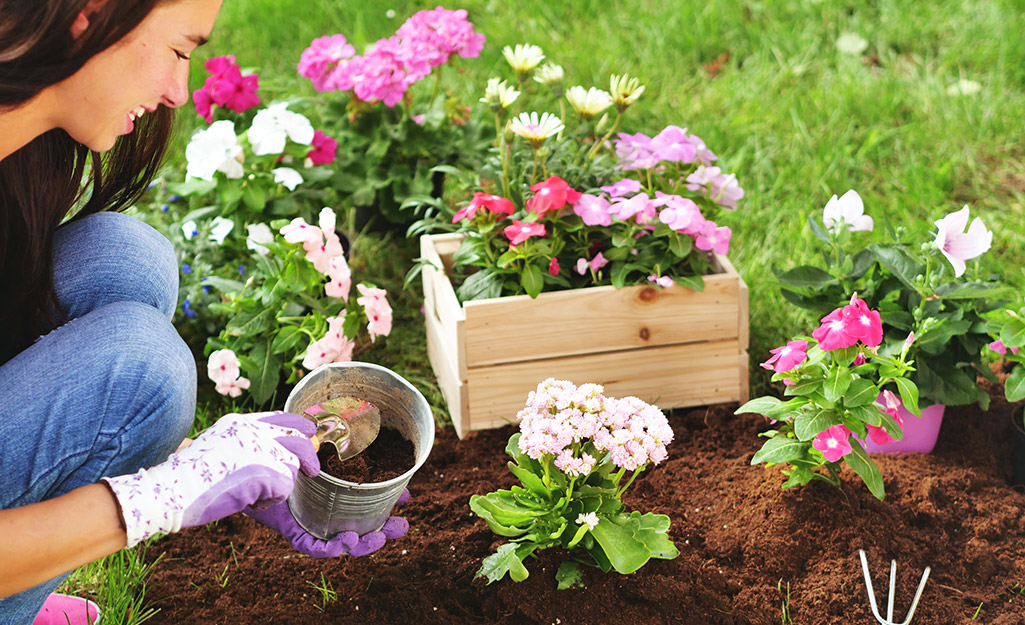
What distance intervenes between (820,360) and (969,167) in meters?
1.49

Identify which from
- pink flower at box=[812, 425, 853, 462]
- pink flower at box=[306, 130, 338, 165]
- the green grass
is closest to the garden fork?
pink flower at box=[812, 425, 853, 462]

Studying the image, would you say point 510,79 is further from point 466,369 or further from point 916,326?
point 916,326

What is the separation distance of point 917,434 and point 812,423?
0.43 metres

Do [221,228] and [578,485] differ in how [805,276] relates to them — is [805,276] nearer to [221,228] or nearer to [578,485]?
[578,485]

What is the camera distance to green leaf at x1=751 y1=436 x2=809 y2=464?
1.86 meters

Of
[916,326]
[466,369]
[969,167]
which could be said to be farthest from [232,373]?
[969,167]

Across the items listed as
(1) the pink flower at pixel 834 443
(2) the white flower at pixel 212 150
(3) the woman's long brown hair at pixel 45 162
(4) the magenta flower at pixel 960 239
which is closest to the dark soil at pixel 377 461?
(3) the woman's long brown hair at pixel 45 162

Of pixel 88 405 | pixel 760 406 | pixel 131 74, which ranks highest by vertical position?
pixel 131 74

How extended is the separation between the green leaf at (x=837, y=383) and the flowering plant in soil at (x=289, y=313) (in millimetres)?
882

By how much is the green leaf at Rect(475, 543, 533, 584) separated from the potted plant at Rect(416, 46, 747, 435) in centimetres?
47

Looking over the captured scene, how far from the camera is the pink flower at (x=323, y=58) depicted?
8.57 feet

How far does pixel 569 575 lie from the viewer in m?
1.74

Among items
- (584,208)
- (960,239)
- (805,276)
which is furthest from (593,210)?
(960,239)

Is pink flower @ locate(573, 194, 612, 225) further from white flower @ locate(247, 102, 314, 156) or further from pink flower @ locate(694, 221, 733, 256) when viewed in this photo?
white flower @ locate(247, 102, 314, 156)
